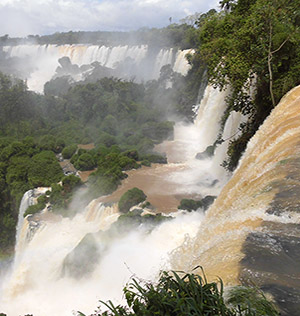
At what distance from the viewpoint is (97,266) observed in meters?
8.84

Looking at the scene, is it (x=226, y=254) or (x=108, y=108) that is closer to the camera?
(x=226, y=254)

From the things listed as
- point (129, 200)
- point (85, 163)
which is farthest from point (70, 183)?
point (129, 200)

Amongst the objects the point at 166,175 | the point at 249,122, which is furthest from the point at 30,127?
the point at 249,122

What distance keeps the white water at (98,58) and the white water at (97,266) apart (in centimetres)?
2073

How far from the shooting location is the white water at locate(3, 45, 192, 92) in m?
34.1

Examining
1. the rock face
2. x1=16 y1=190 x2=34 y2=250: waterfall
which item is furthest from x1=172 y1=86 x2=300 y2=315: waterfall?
x1=16 y1=190 x2=34 y2=250: waterfall

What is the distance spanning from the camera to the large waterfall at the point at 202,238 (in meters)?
3.19

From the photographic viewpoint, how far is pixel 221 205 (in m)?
6.25

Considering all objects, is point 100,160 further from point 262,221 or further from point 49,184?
point 262,221

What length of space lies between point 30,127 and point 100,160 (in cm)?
1207

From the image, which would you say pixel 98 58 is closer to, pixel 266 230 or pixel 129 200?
pixel 129 200

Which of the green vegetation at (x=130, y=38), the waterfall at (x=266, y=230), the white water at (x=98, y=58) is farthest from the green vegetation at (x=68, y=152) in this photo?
the green vegetation at (x=130, y=38)

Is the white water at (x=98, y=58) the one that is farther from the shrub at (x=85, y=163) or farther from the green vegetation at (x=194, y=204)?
the green vegetation at (x=194, y=204)

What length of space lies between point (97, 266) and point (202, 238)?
4.55 meters
